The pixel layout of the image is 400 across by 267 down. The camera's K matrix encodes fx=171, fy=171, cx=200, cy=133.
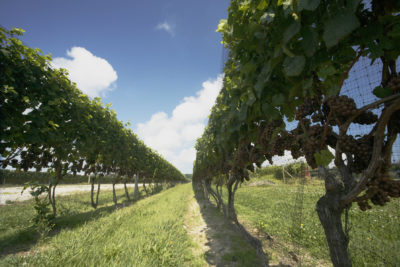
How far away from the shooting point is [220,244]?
4.92m

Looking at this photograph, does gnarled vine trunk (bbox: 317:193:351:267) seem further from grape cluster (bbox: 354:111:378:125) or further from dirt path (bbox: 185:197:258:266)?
dirt path (bbox: 185:197:258:266)

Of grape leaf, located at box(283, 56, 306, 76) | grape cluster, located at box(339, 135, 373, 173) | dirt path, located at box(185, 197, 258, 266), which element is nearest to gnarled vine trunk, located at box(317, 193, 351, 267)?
grape cluster, located at box(339, 135, 373, 173)

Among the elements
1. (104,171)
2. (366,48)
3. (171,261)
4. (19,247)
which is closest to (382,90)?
(366,48)

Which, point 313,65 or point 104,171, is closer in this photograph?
point 313,65

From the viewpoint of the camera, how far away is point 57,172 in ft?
22.4

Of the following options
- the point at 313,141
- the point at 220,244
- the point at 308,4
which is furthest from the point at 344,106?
the point at 220,244

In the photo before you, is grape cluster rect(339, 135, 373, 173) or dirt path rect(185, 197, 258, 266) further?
dirt path rect(185, 197, 258, 266)

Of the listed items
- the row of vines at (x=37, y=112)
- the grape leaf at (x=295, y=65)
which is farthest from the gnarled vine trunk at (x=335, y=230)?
the row of vines at (x=37, y=112)

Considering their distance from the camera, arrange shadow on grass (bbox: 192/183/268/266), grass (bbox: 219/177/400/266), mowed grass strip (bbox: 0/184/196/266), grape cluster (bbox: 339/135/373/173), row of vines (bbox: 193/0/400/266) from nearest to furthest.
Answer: row of vines (bbox: 193/0/400/266) < grape cluster (bbox: 339/135/373/173) < mowed grass strip (bbox: 0/184/196/266) < grass (bbox: 219/177/400/266) < shadow on grass (bbox: 192/183/268/266)

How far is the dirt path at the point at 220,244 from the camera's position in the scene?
386 centimetres

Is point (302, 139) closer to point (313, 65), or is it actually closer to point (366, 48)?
point (313, 65)

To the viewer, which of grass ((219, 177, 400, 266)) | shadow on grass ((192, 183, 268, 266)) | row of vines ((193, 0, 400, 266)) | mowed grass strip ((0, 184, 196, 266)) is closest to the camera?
row of vines ((193, 0, 400, 266))

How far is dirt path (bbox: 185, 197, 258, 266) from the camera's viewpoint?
152 inches

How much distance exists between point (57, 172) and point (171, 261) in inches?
246
